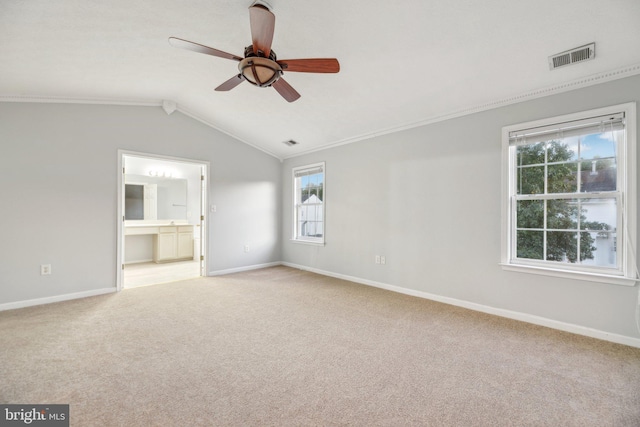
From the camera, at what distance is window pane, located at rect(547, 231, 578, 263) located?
2.81 m

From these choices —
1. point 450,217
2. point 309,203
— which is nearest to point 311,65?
point 450,217

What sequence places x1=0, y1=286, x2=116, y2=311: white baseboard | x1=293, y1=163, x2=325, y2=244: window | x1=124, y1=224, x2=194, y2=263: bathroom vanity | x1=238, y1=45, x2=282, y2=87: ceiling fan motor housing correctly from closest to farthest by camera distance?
x1=238, y1=45, x2=282, y2=87: ceiling fan motor housing
x1=0, y1=286, x2=116, y2=311: white baseboard
x1=293, y1=163, x2=325, y2=244: window
x1=124, y1=224, x2=194, y2=263: bathroom vanity

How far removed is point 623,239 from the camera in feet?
8.20

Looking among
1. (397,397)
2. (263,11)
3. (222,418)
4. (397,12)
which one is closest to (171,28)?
(263,11)

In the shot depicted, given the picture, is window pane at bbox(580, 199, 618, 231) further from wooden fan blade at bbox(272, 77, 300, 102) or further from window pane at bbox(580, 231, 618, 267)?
wooden fan blade at bbox(272, 77, 300, 102)

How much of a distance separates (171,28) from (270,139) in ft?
9.22

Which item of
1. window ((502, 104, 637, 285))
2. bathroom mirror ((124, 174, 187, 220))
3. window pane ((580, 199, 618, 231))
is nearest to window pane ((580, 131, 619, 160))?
window ((502, 104, 637, 285))

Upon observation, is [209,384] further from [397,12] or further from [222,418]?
[397,12]

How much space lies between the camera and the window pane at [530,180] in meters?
2.99

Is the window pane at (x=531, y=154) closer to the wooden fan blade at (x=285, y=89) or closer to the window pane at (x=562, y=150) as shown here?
the window pane at (x=562, y=150)

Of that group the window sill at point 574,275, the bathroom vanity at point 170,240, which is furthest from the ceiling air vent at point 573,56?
the bathroom vanity at point 170,240

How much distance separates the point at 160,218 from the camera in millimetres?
6664

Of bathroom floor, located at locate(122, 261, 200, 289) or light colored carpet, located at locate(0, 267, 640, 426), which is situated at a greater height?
bathroom floor, located at locate(122, 261, 200, 289)

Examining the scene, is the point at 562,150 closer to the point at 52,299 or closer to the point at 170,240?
the point at 52,299
